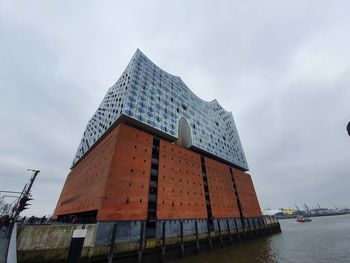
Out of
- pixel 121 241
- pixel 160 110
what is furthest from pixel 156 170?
pixel 160 110

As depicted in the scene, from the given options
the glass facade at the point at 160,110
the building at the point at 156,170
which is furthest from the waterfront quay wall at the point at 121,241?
the glass facade at the point at 160,110

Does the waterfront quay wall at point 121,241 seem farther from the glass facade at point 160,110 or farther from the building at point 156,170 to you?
the glass facade at point 160,110

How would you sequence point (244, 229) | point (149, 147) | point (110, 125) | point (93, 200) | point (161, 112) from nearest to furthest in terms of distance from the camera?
point (93, 200)
point (149, 147)
point (110, 125)
point (161, 112)
point (244, 229)

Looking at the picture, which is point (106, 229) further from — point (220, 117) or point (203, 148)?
point (220, 117)

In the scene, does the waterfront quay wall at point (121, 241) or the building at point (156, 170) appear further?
the building at point (156, 170)

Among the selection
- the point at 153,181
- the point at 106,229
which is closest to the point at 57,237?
the point at 106,229

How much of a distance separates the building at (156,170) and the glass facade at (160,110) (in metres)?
0.20

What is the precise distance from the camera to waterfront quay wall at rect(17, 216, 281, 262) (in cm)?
1512

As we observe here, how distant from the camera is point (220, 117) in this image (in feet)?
188

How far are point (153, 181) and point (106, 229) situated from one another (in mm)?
9041

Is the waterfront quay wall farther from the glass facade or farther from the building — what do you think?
the glass facade

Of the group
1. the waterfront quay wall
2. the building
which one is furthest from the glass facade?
the waterfront quay wall

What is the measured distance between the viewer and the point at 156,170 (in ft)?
90.4

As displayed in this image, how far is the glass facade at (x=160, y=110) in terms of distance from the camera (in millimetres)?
30594
